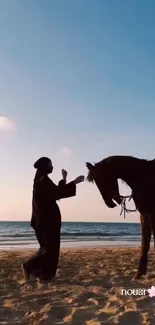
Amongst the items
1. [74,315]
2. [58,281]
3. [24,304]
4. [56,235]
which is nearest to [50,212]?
[56,235]

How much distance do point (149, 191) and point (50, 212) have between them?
2.02 metres

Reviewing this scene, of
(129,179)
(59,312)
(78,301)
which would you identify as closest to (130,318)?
(59,312)

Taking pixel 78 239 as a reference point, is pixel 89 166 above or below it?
above

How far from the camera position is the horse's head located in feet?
20.3

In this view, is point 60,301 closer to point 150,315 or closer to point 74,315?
point 74,315

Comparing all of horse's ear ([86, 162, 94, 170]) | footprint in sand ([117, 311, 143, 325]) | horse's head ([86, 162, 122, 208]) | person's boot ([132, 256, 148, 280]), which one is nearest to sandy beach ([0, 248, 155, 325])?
footprint in sand ([117, 311, 143, 325])

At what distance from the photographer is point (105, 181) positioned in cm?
619

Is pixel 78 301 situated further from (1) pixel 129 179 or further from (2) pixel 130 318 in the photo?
(1) pixel 129 179

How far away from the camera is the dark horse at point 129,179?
6.12 metres

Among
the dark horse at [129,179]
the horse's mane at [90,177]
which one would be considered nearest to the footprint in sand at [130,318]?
the dark horse at [129,179]

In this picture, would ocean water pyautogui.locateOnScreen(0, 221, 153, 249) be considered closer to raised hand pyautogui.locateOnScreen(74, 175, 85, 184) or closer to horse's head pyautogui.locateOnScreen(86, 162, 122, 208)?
raised hand pyautogui.locateOnScreen(74, 175, 85, 184)

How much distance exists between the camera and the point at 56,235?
24.1 ft

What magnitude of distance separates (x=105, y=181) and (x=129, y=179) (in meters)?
0.38

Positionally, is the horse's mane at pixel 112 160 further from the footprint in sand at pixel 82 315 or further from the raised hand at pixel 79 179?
the footprint in sand at pixel 82 315
